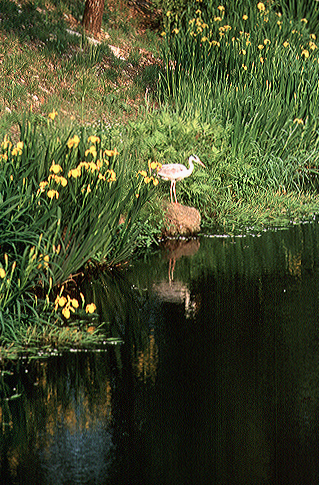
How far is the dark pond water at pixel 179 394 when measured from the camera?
13.0 feet

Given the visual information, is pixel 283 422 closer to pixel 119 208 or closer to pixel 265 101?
pixel 119 208

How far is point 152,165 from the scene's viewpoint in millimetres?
7730

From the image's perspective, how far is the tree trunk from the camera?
58.1ft

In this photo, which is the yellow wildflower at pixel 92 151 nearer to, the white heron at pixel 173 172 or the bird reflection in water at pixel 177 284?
the bird reflection in water at pixel 177 284

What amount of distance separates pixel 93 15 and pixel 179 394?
14.7 metres

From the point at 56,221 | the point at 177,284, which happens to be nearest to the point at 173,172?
the point at 177,284

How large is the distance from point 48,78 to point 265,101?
5.22 metres

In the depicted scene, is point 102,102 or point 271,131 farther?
point 102,102

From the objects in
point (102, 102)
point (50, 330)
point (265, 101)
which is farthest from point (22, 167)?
point (102, 102)

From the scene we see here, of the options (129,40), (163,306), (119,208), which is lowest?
(163,306)

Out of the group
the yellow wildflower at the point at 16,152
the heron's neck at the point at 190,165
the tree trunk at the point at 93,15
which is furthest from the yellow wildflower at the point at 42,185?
the tree trunk at the point at 93,15

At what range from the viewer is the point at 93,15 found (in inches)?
704

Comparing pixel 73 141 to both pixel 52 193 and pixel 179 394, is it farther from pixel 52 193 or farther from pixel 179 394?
pixel 179 394

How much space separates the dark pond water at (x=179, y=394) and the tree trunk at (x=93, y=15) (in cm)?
1201
